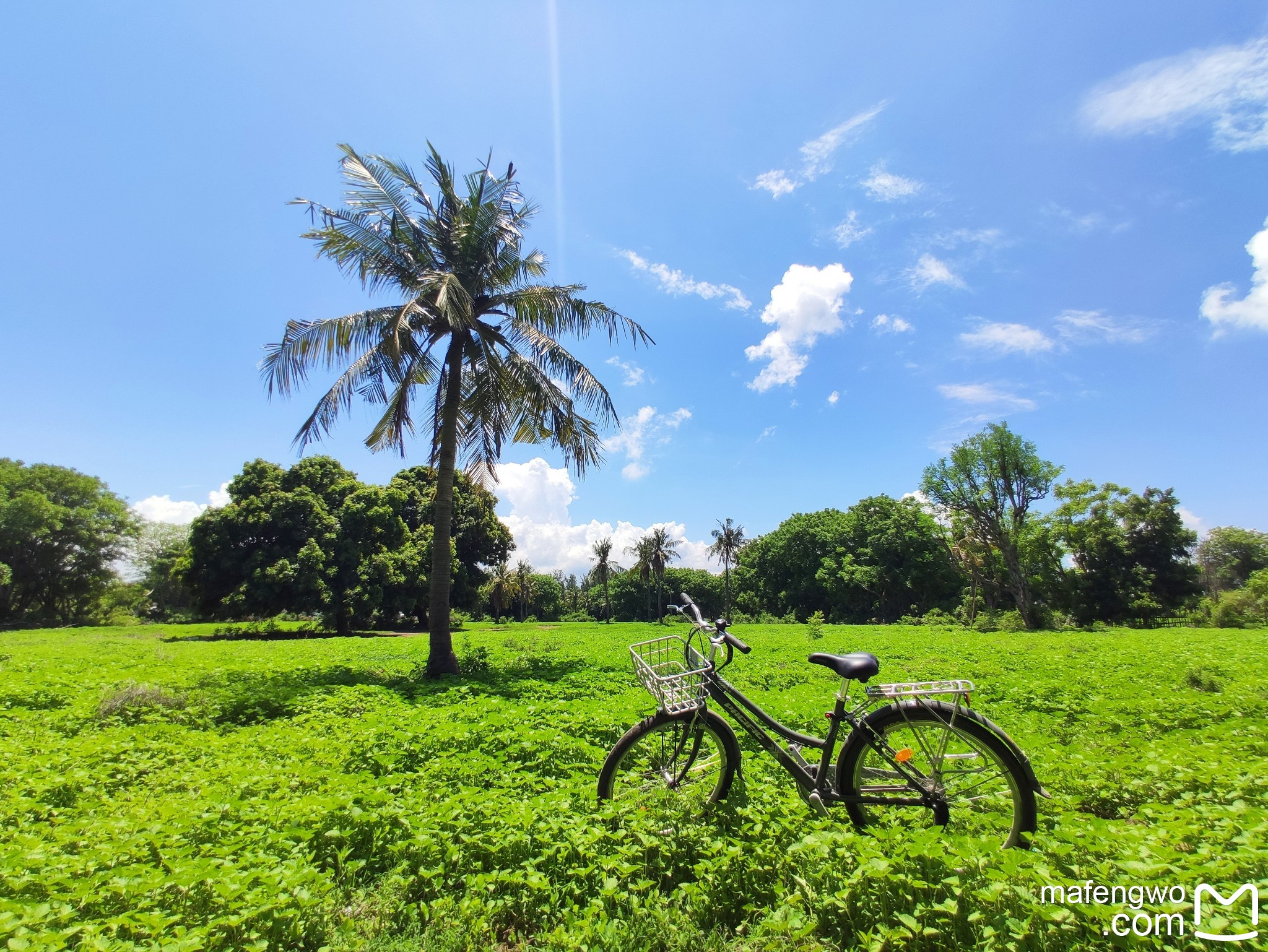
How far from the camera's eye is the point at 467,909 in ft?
8.36

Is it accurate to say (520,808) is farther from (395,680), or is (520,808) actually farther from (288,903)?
(395,680)

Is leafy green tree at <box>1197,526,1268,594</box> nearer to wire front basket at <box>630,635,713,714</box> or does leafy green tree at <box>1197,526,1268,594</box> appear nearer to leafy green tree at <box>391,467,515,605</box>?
leafy green tree at <box>391,467,515,605</box>

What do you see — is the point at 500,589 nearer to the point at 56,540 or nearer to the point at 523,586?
the point at 523,586

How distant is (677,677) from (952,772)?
1599 millimetres

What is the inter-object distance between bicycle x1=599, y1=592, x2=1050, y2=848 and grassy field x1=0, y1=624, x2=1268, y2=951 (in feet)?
0.78

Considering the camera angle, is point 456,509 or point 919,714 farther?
point 456,509

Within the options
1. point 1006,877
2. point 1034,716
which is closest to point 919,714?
point 1006,877

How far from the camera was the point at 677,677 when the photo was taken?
11.3 ft

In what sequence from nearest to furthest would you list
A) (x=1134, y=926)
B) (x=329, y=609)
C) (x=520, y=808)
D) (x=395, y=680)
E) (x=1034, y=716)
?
(x=1134, y=926)
(x=520, y=808)
(x=1034, y=716)
(x=395, y=680)
(x=329, y=609)

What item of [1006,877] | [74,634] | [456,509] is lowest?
[74,634]

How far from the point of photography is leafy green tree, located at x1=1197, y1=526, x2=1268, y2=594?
5703cm

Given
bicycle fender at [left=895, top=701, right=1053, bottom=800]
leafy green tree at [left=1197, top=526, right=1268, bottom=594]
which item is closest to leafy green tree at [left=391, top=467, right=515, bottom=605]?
bicycle fender at [left=895, top=701, right=1053, bottom=800]

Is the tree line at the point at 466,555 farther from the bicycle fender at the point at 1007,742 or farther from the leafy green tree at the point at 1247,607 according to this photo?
the bicycle fender at the point at 1007,742

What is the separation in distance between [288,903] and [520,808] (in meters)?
1.35
